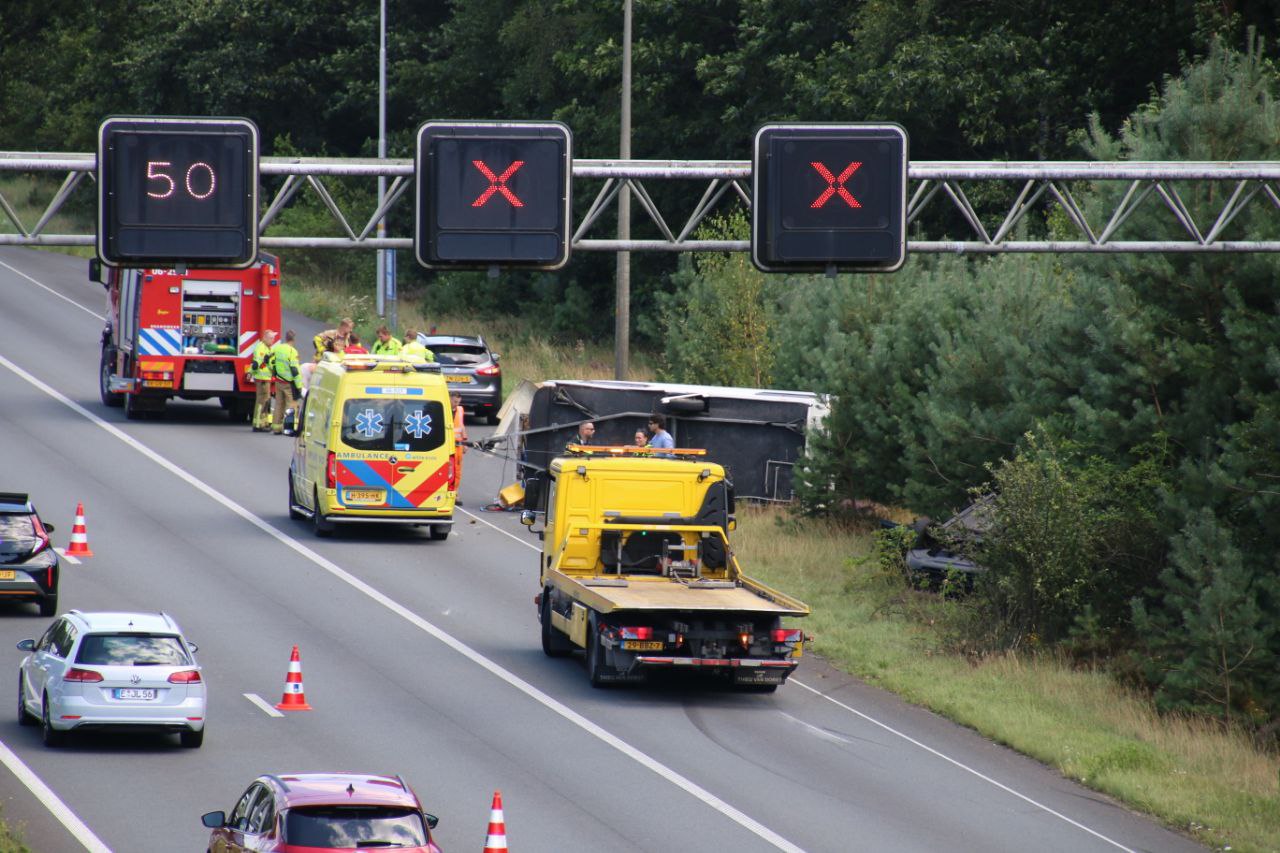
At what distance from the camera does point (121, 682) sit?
17.4 m

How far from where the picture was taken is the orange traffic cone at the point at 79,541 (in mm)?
26125

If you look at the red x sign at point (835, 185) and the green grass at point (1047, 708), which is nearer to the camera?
the red x sign at point (835, 185)

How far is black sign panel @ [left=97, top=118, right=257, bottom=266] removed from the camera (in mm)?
13914

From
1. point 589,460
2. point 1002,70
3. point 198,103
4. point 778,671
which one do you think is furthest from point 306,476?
point 198,103

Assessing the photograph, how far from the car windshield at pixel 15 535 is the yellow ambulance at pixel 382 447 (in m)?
5.20

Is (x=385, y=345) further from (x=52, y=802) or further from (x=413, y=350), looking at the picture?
(x=52, y=802)

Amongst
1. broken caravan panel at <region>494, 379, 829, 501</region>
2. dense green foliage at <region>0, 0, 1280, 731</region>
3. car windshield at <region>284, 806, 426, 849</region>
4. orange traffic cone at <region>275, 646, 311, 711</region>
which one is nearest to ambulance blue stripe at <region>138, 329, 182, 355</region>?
broken caravan panel at <region>494, 379, 829, 501</region>

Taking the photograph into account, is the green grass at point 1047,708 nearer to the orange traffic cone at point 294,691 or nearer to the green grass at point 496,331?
the orange traffic cone at point 294,691

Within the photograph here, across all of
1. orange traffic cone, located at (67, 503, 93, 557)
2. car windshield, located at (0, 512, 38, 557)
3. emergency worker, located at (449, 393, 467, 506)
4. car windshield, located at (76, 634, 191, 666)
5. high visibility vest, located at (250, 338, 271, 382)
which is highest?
high visibility vest, located at (250, 338, 271, 382)

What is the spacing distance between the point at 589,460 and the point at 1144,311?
6.44m

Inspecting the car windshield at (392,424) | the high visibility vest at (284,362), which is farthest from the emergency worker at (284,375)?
the car windshield at (392,424)

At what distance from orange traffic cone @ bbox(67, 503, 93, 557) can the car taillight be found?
29.4ft

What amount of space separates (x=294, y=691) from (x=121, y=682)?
2355mm

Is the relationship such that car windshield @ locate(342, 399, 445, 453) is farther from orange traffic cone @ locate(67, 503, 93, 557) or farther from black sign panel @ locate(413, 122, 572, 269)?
black sign panel @ locate(413, 122, 572, 269)
